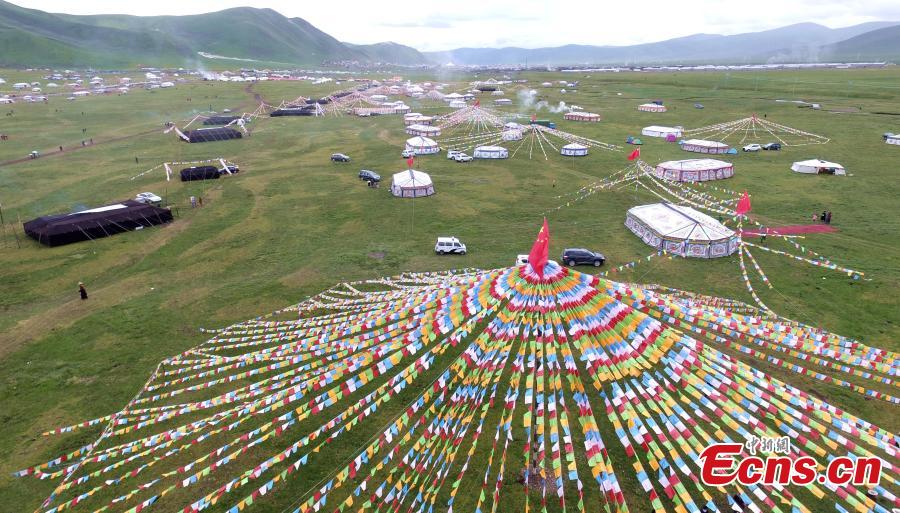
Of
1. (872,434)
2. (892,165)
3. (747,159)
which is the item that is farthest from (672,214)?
(892,165)

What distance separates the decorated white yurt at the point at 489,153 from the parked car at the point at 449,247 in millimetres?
32256

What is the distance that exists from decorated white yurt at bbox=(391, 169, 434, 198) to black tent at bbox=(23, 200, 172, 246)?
2039cm

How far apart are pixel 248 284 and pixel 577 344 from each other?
22816mm

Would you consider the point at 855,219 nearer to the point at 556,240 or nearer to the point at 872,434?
the point at 556,240

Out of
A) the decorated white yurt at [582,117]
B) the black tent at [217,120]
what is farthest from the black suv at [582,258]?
the black tent at [217,120]

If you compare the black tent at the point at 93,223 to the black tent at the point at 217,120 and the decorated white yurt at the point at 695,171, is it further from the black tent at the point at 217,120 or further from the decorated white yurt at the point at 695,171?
the black tent at the point at 217,120

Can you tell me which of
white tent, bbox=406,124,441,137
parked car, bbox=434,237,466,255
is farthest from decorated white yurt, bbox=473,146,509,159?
parked car, bbox=434,237,466,255

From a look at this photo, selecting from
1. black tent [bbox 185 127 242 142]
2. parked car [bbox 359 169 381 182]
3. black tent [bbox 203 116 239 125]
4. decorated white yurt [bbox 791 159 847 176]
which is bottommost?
parked car [bbox 359 169 381 182]

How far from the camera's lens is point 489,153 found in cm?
6291

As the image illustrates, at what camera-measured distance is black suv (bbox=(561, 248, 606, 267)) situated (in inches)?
1220

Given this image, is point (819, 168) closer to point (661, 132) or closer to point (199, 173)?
point (661, 132)

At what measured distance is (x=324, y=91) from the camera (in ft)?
502

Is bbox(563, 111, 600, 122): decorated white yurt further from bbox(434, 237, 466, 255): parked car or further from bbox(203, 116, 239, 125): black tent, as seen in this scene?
bbox(434, 237, 466, 255): parked car

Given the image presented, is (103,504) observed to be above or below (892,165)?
below
